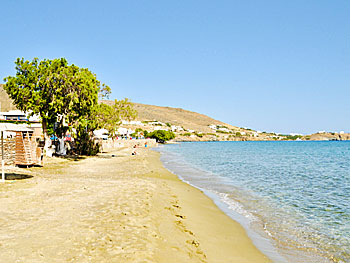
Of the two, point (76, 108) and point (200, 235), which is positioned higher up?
point (76, 108)

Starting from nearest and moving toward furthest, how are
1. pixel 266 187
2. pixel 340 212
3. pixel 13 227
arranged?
pixel 13 227 → pixel 340 212 → pixel 266 187

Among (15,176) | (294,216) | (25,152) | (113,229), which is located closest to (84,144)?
(25,152)

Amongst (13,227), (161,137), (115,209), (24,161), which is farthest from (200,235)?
(161,137)

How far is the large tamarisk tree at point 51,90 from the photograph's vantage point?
846 inches

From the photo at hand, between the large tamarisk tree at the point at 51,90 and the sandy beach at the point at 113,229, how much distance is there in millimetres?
12683

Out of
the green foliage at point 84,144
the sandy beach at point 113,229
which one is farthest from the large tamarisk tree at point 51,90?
the sandy beach at point 113,229

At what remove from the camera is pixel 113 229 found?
19.9 feet

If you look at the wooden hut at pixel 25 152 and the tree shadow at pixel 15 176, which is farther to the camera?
the wooden hut at pixel 25 152

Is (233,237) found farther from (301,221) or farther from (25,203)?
(25,203)

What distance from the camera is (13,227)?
6098mm

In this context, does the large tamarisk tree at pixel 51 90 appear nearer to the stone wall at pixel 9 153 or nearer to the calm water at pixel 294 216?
the stone wall at pixel 9 153

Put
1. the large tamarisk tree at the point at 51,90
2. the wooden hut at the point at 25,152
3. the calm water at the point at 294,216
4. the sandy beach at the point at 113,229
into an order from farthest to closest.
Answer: the large tamarisk tree at the point at 51,90 < the wooden hut at the point at 25,152 < the calm water at the point at 294,216 < the sandy beach at the point at 113,229

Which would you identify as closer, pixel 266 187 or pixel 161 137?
pixel 266 187

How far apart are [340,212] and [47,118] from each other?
1996 centimetres
